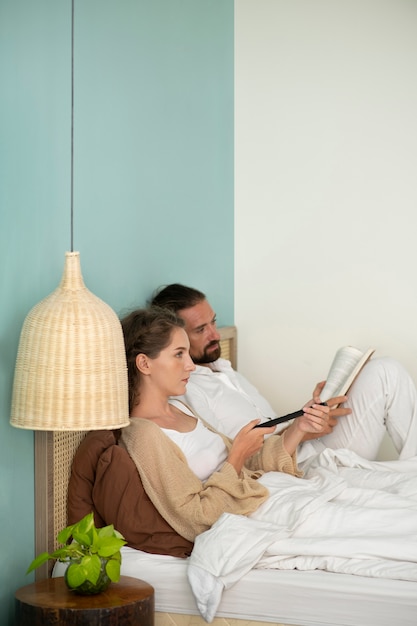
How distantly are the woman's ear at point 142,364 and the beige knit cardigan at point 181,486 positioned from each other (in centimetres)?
17

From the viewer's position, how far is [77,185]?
247cm

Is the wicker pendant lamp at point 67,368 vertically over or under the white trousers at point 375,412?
over

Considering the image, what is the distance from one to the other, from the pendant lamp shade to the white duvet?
1.33 ft

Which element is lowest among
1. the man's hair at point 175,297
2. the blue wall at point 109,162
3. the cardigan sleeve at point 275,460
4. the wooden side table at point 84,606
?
the wooden side table at point 84,606

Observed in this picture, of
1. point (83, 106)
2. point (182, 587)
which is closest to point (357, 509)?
point (182, 587)

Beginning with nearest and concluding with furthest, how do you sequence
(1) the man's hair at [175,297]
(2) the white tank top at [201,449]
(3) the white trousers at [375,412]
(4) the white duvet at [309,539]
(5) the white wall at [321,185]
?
(4) the white duvet at [309,539] < (2) the white tank top at [201,449] < (1) the man's hair at [175,297] < (3) the white trousers at [375,412] < (5) the white wall at [321,185]

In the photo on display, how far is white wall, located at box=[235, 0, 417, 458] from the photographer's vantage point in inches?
156

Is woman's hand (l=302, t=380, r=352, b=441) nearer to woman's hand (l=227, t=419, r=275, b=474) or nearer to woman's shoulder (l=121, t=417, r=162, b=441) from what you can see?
woman's hand (l=227, t=419, r=275, b=474)

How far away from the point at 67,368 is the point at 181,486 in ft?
1.66

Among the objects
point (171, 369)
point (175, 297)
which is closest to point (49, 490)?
point (171, 369)

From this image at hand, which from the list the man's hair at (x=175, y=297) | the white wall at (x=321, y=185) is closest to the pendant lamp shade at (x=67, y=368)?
the man's hair at (x=175, y=297)

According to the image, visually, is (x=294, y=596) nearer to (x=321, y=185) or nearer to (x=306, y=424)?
(x=306, y=424)

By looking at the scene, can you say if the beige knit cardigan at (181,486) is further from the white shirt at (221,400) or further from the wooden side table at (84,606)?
the white shirt at (221,400)

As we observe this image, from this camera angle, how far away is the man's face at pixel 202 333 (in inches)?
127
